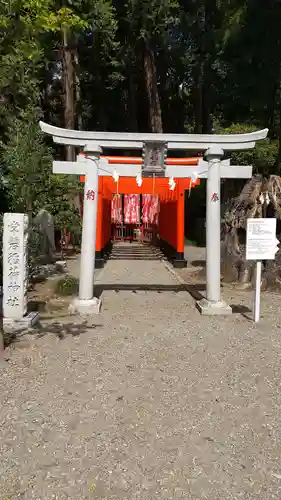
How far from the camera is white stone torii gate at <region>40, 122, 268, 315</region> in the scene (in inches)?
273

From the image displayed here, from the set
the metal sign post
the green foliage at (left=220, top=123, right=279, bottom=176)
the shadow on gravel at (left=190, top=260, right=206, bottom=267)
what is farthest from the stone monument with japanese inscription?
the green foliage at (left=220, top=123, right=279, bottom=176)

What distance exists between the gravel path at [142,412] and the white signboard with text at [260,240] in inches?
42.5

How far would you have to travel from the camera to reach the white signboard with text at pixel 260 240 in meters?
6.49

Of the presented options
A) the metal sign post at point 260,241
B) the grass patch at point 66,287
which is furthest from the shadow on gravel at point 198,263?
the metal sign post at point 260,241

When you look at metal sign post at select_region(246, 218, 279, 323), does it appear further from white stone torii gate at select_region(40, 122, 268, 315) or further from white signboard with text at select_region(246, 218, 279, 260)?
white stone torii gate at select_region(40, 122, 268, 315)

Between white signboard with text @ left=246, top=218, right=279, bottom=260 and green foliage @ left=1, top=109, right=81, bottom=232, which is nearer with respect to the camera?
white signboard with text @ left=246, top=218, right=279, bottom=260

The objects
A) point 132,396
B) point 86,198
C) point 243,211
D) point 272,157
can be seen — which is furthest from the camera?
point 272,157

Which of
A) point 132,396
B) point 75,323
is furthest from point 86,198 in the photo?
point 132,396

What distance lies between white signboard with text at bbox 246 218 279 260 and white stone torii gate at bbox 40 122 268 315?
29.2 inches

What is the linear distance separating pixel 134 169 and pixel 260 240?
2430 millimetres

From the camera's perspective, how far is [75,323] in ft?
20.9

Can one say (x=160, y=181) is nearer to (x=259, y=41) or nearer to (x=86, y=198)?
(x=86, y=198)

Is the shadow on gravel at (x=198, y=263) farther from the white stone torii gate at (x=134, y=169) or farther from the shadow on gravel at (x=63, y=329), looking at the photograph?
the shadow on gravel at (x=63, y=329)

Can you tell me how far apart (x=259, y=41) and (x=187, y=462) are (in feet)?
59.0
